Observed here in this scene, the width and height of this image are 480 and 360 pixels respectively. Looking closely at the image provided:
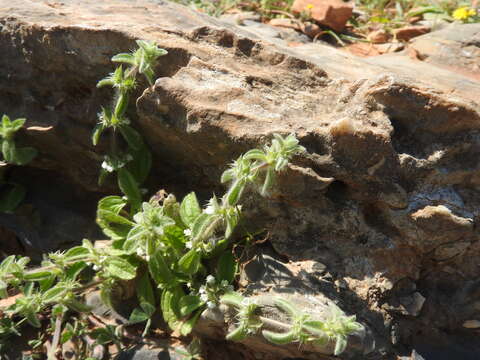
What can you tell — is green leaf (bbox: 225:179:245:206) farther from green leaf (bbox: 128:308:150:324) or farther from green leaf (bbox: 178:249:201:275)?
green leaf (bbox: 128:308:150:324)

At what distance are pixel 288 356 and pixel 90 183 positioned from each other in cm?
207

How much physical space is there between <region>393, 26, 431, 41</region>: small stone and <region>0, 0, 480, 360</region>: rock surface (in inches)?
102

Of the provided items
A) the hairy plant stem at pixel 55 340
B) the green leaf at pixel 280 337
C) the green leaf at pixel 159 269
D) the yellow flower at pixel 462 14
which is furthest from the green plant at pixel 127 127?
the yellow flower at pixel 462 14

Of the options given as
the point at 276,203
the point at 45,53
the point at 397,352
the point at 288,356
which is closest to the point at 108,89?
the point at 45,53

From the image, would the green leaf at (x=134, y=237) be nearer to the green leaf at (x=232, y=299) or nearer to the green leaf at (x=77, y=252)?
the green leaf at (x=77, y=252)

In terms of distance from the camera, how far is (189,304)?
3.31 metres

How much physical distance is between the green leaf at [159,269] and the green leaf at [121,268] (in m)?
0.14

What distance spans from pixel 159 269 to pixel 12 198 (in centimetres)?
168

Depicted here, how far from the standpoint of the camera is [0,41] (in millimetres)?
4027

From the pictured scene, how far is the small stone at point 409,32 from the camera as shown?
6.26 metres

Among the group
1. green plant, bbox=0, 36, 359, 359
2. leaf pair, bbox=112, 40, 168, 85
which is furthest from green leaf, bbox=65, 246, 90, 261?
leaf pair, bbox=112, 40, 168, 85

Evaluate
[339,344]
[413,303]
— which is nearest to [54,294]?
[339,344]

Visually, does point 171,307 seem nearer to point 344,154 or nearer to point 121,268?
point 121,268

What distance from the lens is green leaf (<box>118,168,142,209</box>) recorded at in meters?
3.75
